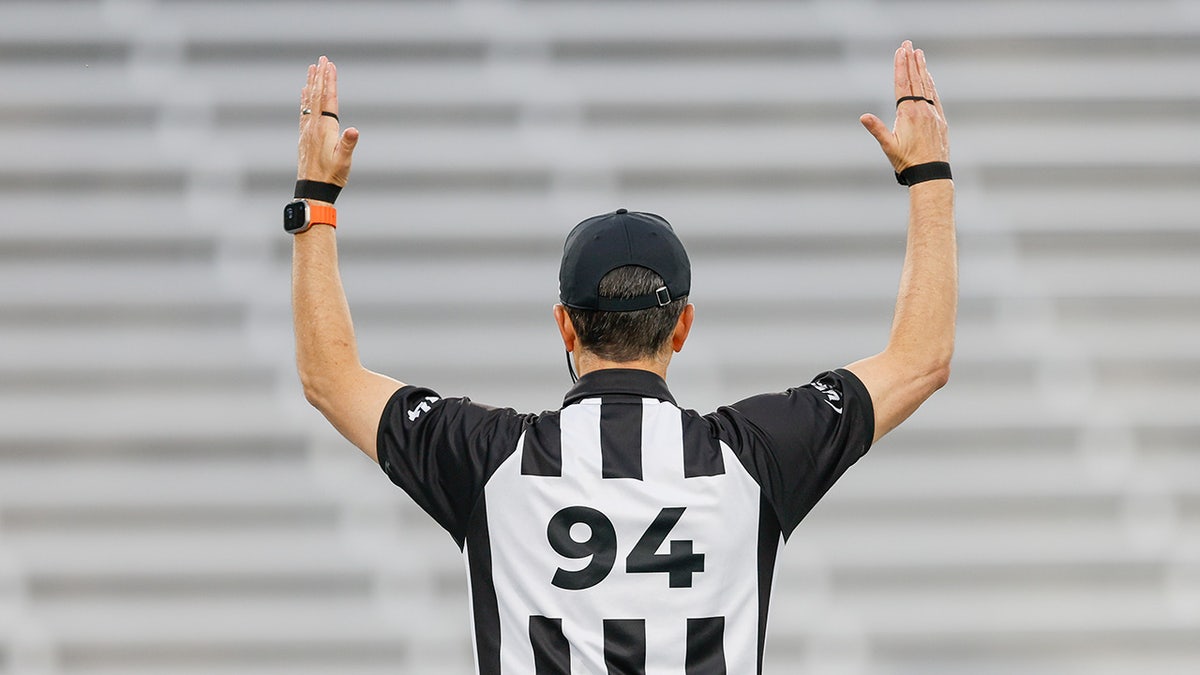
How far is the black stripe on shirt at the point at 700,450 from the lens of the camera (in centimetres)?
206

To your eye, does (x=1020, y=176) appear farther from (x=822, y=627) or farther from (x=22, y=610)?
(x=22, y=610)

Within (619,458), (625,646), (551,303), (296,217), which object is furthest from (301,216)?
(551,303)

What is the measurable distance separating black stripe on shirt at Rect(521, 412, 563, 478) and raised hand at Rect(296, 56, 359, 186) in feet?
1.96

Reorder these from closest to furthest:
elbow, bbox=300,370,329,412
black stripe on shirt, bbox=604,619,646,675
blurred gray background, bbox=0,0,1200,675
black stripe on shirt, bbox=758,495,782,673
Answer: black stripe on shirt, bbox=604,619,646,675
black stripe on shirt, bbox=758,495,782,673
elbow, bbox=300,370,329,412
blurred gray background, bbox=0,0,1200,675

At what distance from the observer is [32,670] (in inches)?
144

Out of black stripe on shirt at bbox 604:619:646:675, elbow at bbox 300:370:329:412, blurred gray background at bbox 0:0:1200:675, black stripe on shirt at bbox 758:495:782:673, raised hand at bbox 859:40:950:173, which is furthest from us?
blurred gray background at bbox 0:0:1200:675

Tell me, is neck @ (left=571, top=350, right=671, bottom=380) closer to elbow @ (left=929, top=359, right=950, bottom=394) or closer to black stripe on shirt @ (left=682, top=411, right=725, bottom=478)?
black stripe on shirt @ (left=682, top=411, right=725, bottom=478)

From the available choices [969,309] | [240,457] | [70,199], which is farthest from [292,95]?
Result: [969,309]

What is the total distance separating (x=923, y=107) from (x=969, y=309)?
4.66ft

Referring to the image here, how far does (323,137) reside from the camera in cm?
228

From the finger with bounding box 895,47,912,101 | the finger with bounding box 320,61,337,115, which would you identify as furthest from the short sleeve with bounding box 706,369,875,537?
the finger with bounding box 320,61,337,115

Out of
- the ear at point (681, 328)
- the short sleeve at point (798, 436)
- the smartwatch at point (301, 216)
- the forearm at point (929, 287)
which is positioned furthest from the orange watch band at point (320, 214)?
the forearm at point (929, 287)

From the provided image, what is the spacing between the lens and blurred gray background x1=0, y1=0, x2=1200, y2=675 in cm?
360

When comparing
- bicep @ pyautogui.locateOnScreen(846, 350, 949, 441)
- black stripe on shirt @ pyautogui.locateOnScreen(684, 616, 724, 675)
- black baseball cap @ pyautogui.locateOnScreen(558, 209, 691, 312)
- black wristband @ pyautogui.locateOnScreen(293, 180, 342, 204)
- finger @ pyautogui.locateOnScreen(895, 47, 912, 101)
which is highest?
finger @ pyautogui.locateOnScreen(895, 47, 912, 101)
